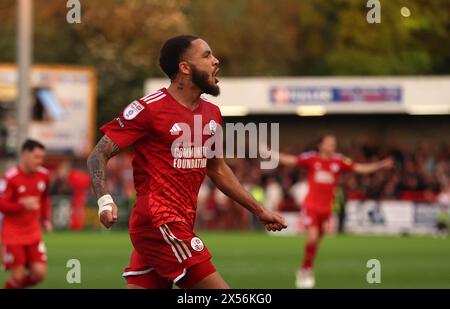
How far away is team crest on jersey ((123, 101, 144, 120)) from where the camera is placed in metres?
8.66

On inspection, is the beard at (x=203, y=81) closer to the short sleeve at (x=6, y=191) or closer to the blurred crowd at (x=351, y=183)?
the short sleeve at (x=6, y=191)

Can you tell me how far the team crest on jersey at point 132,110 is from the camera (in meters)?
8.66

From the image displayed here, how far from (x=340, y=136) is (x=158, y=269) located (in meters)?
35.6

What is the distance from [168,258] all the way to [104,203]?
27.8 inches

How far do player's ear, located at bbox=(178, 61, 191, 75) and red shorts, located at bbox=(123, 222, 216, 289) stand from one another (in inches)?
42.5

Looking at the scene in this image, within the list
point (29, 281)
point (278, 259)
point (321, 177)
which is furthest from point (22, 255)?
point (278, 259)

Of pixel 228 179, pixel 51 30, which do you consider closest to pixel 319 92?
pixel 51 30

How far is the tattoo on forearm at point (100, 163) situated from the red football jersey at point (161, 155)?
0.07 meters

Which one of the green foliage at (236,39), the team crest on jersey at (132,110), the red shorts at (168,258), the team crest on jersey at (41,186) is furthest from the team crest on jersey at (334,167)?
the green foliage at (236,39)

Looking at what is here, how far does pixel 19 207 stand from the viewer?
15844 millimetres

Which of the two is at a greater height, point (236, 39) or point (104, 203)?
point (236, 39)

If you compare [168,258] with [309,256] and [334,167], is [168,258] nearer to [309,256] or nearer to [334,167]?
[309,256]
